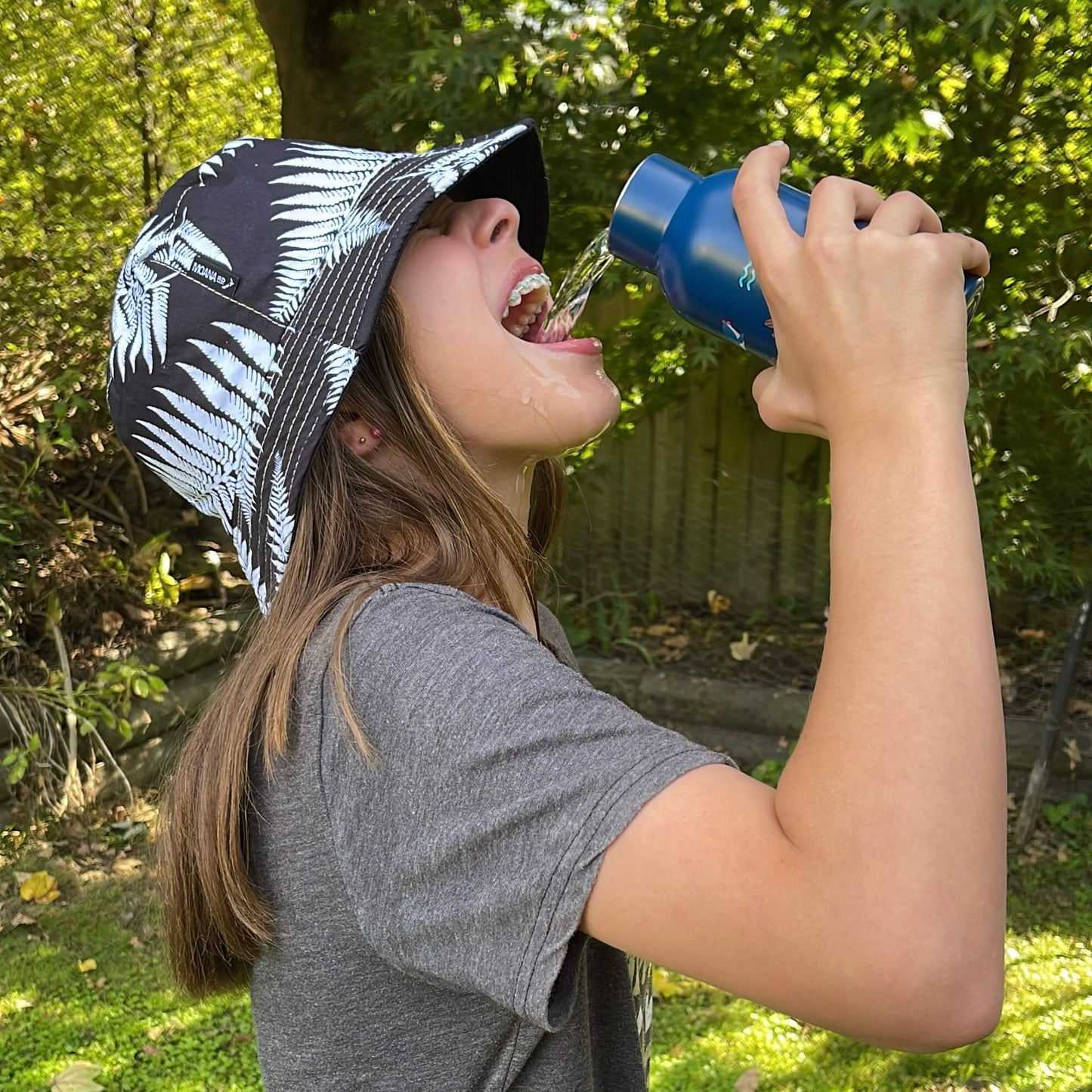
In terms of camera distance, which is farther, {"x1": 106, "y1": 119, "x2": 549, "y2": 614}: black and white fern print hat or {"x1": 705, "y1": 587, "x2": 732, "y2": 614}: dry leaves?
{"x1": 705, "y1": 587, "x2": 732, "y2": 614}: dry leaves

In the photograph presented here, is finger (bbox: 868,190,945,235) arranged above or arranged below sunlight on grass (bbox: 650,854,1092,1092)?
above

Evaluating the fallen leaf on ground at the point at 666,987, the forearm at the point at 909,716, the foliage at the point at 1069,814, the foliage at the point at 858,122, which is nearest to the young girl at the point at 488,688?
the forearm at the point at 909,716

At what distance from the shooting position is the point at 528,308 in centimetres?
156

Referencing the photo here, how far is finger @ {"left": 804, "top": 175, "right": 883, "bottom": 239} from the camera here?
0.96 m

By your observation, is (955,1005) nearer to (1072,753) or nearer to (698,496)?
(1072,753)

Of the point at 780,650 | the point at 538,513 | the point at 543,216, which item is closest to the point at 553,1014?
the point at 538,513

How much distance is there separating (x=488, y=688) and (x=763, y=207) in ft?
1.70

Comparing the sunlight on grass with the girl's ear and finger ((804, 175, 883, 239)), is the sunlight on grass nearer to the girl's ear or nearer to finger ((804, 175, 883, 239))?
the girl's ear

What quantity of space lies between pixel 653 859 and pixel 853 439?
38 centimetres

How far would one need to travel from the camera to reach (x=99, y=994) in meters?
3.44

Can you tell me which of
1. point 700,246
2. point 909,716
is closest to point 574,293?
point 700,246

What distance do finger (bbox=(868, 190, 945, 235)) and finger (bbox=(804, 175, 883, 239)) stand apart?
18 mm

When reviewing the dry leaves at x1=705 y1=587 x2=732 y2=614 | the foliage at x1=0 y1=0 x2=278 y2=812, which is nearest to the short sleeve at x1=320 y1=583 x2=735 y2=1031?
the foliage at x1=0 y1=0 x2=278 y2=812

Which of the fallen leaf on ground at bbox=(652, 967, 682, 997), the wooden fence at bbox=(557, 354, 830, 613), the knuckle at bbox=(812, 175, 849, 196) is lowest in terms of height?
the fallen leaf on ground at bbox=(652, 967, 682, 997)
